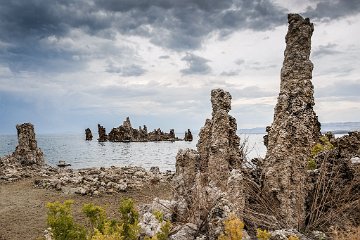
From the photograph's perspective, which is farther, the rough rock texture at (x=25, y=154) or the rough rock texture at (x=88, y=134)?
the rough rock texture at (x=88, y=134)

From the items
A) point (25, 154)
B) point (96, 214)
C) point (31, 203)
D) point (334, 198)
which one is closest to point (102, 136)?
point (25, 154)

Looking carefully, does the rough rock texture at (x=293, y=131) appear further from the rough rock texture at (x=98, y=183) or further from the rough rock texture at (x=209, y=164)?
the rough rock texture at (x=98, y=183)

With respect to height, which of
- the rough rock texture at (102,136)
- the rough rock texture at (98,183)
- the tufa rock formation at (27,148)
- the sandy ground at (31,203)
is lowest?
the sandy ground at (31,203)

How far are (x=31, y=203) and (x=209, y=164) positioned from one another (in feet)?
39.6

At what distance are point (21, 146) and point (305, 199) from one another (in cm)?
3141

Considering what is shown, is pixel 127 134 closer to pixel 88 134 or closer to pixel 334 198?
pixel 88 134

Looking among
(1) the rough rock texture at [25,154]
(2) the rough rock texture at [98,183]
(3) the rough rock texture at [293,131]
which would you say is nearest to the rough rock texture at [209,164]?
(3) the rough rock texture at [293,131]

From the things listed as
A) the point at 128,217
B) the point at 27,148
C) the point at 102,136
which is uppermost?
the point at 102,136

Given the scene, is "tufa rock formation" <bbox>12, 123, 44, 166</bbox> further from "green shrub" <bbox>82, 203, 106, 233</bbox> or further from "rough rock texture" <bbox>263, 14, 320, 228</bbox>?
"green shrub" <bbox>82, 203, 106, 233</bbox>

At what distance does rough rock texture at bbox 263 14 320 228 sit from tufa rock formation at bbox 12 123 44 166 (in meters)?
29.5

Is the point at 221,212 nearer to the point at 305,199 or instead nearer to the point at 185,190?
the point at 305,199

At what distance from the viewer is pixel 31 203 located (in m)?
18.3

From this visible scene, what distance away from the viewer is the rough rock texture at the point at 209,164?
8695 millimetres

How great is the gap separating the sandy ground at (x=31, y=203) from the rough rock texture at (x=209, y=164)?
155cm
